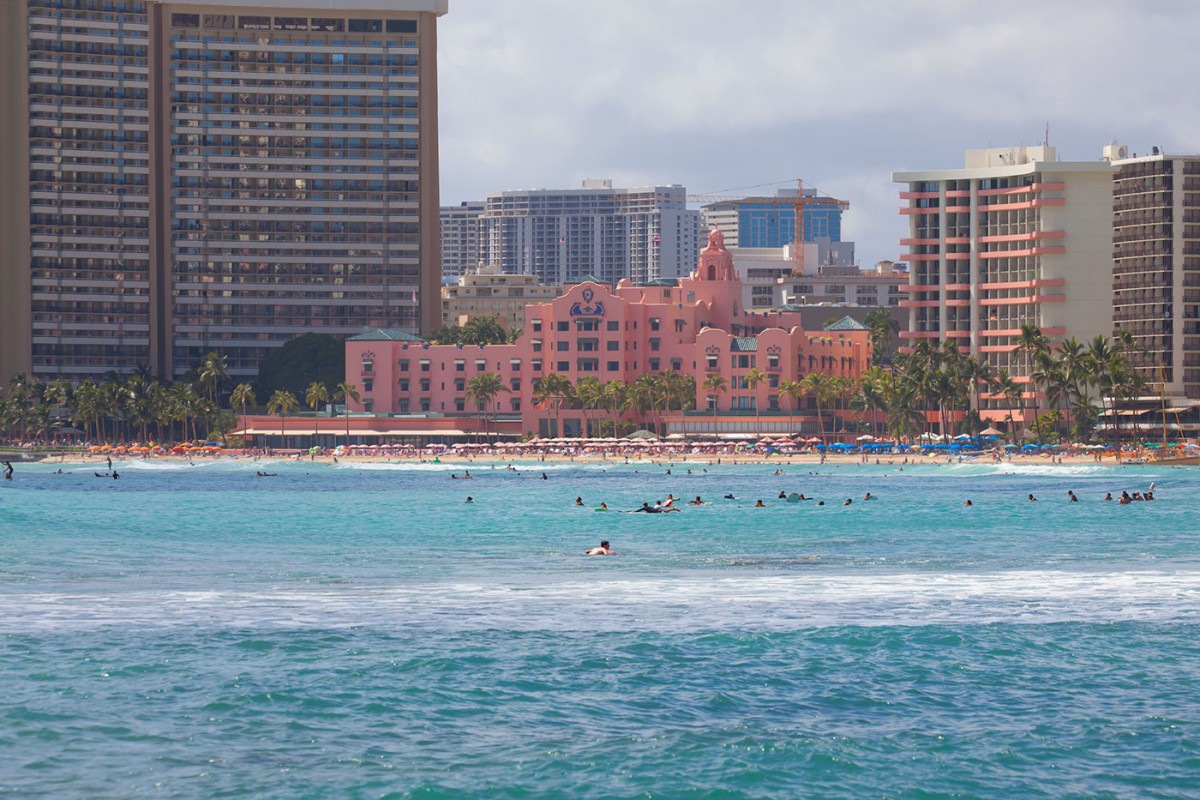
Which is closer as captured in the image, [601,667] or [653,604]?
[601,667]

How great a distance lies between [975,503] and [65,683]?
268 ft

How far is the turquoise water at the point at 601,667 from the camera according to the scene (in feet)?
99.3

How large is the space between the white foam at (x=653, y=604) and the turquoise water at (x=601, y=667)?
8.3 inches

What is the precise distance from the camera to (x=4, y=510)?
10169 cm

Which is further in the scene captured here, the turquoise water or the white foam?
the white foam

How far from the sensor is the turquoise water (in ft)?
99.3

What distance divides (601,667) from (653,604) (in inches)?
441

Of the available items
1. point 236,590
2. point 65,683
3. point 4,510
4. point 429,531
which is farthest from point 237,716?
point 4,510

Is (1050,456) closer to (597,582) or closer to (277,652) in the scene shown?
(597,582)

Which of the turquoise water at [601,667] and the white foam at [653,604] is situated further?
the white foam at [653,604]

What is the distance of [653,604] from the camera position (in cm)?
5012

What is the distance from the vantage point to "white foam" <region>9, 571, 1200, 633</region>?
45.9 metres

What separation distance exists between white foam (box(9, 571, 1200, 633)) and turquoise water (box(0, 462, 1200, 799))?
0.69ft

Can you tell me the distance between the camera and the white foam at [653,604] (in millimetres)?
45875
